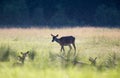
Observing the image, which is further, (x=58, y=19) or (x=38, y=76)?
(x=58, y=19)

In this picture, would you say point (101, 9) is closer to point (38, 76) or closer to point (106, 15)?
point (106, 15)

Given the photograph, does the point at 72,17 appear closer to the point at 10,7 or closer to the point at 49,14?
the point at 49,14

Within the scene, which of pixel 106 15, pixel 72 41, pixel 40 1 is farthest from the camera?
pixel 40 1

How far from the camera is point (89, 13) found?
42.5 meters

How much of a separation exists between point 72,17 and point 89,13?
1825mm

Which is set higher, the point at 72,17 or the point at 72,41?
the point at 72,17

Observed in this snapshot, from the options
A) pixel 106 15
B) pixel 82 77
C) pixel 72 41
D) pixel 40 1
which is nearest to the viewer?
pixel 82 77

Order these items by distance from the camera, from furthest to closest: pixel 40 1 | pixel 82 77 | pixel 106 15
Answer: pixel 40 1, pixel 106 15, pixel 82 77

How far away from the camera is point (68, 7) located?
42281 mm

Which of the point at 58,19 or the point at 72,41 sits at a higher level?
the point at 58,19

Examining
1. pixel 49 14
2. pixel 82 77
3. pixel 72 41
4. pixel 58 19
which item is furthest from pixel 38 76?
pixel 49 14

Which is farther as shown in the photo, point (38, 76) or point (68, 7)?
point (68, 7)

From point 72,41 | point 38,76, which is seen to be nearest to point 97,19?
point 72,41

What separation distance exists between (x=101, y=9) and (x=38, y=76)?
35.8m
